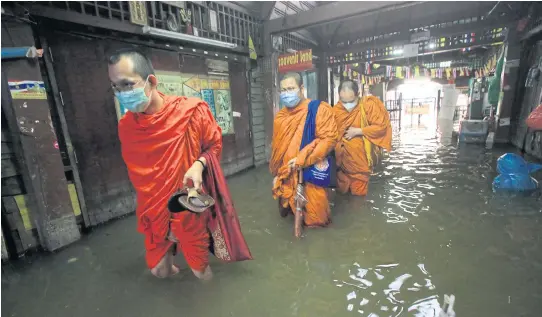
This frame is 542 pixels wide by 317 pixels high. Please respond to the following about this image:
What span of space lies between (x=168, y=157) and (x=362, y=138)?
3.03 meters

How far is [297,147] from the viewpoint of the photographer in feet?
9.57

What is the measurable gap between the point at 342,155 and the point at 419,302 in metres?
2.32

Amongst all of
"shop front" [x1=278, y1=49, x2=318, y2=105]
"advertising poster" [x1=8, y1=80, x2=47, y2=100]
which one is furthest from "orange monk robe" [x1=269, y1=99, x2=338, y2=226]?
"shop front" [x1=278, y1=49, x2=318, y2=105]

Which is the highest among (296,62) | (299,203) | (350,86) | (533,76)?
(296,62)

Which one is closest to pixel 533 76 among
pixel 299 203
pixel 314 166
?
pixel 314 166

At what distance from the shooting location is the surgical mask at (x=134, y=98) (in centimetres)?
172

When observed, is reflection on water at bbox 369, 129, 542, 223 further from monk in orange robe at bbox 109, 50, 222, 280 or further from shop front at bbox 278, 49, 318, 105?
shop front at bbox 278, 49, 318, 105

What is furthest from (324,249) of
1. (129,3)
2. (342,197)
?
(129,3)

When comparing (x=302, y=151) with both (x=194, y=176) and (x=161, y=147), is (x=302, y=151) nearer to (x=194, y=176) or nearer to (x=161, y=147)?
(x=194, y=176)

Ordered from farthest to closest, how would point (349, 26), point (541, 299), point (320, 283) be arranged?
point (349, 26) < point (320, 283) < point (541, 299)

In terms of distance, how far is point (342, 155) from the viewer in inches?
156

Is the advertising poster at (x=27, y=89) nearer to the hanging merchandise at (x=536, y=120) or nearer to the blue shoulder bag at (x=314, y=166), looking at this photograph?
the blue shoulder bag at (x=314, y=166)

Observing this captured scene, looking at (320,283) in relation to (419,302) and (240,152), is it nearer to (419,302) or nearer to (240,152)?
(419,302)

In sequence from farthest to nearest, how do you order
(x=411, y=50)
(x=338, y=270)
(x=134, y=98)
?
1. (x=411, y=50)
2. (x=338, y=270)
3. (x=134, y=98)
